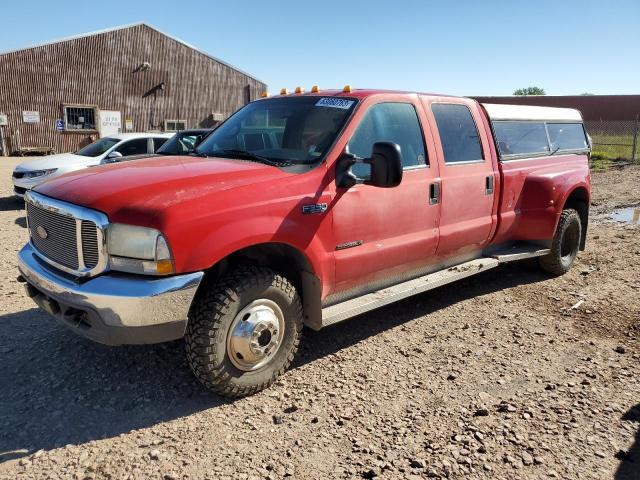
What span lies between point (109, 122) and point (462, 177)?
27.2 metres

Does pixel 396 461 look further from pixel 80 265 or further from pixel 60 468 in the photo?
pixel 80 265

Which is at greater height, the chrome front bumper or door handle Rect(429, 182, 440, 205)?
door handle Rect(429, 182, 440, 205)

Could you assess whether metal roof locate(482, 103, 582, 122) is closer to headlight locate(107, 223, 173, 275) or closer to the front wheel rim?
the front wheel rim

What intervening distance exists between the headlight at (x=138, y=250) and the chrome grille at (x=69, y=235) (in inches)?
2.4

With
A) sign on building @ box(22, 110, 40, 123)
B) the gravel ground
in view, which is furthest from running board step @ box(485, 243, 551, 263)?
sign on building @ box(22, 110, 40, 123)

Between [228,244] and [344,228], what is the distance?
3.11ft

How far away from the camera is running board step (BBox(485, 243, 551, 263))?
513 cm

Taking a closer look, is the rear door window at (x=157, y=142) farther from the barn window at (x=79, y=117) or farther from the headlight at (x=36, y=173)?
the barn window at (x=79, y=117)

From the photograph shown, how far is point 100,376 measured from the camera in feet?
11.4

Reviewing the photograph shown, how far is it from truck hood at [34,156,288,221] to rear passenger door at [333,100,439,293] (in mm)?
672

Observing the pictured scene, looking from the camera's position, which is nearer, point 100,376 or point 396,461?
point 396,461

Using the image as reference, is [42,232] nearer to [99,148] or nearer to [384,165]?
[384,165]

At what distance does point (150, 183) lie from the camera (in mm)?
3029

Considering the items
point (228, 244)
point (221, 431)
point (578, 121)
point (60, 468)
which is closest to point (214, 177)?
point (228, 244)
